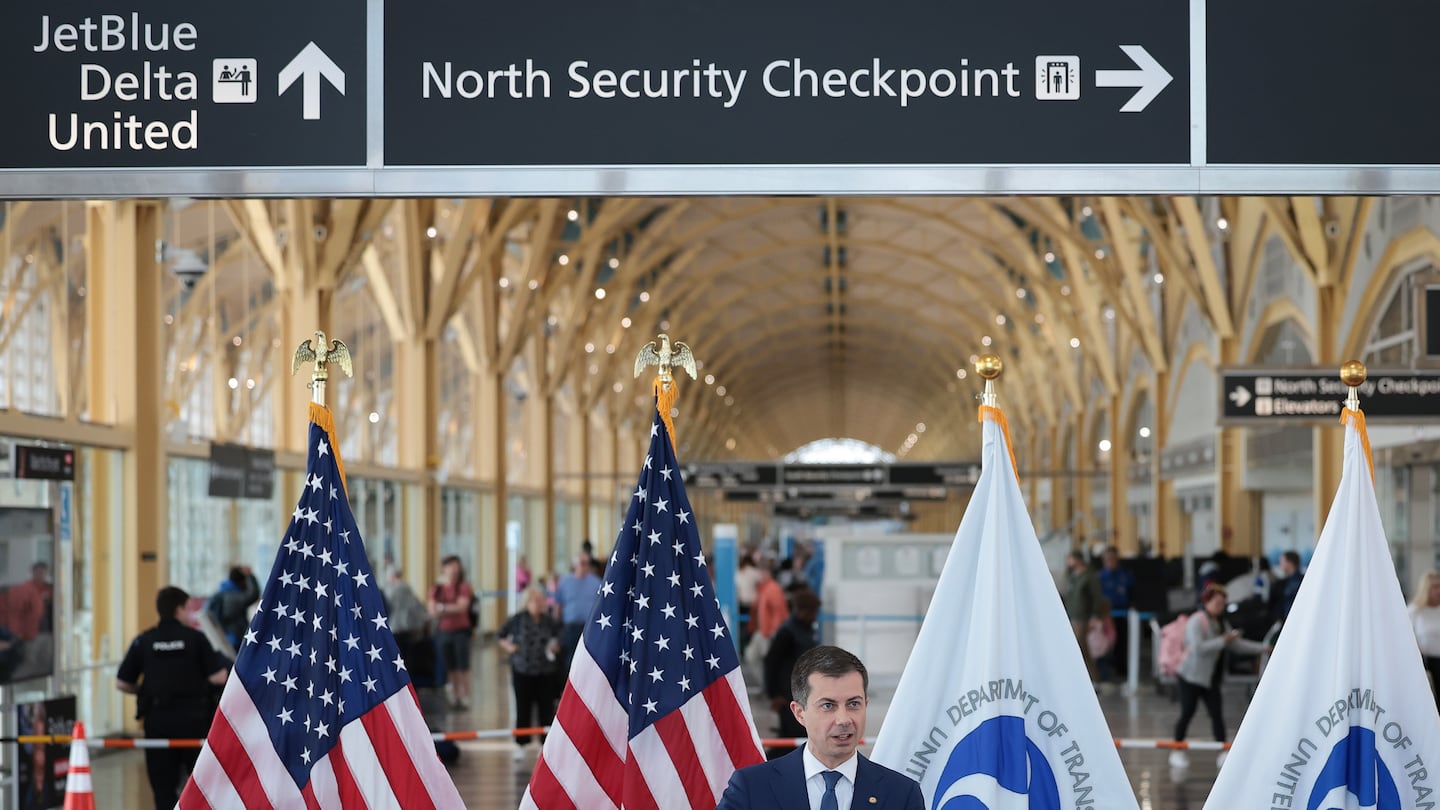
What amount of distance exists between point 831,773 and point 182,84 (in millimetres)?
2422

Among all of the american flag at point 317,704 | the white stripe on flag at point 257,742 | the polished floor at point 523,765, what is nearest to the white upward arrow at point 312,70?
the american flag at point 317,704

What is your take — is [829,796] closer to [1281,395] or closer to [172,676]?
[172,676]

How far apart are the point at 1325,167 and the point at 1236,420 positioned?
1416 centimetres

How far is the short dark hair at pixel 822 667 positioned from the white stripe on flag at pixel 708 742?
5.67 ft

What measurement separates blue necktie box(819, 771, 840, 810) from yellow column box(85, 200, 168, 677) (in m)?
14.1

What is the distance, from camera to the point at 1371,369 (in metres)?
16.0

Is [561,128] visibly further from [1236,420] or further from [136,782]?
[1236,420]

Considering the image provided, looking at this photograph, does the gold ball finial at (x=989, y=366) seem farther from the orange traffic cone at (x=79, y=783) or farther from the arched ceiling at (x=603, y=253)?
the arched ceiling at (x=603, y=253)

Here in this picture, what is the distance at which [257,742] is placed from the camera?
5.91 meters

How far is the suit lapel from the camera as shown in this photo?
4008mm

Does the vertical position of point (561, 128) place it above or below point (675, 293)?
below

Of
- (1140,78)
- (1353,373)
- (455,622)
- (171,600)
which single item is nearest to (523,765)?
(455,622)

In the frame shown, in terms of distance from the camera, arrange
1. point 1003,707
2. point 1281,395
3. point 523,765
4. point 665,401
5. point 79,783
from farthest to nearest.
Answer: point 1281,395
point 523,765
point 79,783
point 665,401
point 1003,707

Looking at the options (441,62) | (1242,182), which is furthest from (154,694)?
(1242,182)
